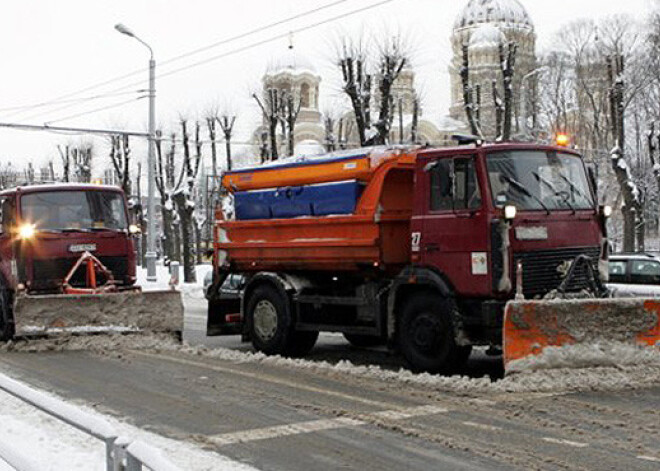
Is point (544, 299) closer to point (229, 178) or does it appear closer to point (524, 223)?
point (524, 223)

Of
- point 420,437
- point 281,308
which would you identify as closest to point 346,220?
point 281,308

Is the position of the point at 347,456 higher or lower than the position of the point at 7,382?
lower

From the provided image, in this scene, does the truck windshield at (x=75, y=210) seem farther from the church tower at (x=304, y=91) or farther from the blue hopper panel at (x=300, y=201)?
the church tower at (x=304, y=91)

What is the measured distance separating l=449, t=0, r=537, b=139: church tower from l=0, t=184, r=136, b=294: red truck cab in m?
32.2

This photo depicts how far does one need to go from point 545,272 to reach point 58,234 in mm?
7842

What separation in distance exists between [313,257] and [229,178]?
2.26 metres

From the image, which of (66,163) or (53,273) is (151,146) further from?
(66,163)

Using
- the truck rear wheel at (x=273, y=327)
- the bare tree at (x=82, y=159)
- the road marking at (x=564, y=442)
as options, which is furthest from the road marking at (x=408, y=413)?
the bare tree at (x=82, y=159)

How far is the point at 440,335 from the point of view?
10180mm

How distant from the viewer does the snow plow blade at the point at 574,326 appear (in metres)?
9.26

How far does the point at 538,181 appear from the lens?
10305 mm

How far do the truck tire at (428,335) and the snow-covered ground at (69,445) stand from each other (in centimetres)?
374

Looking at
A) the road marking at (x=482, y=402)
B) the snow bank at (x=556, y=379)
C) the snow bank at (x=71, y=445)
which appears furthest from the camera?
the snow bank at (x=556, y=379)

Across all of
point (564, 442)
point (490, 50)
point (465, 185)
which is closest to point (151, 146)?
point (465, 185)
